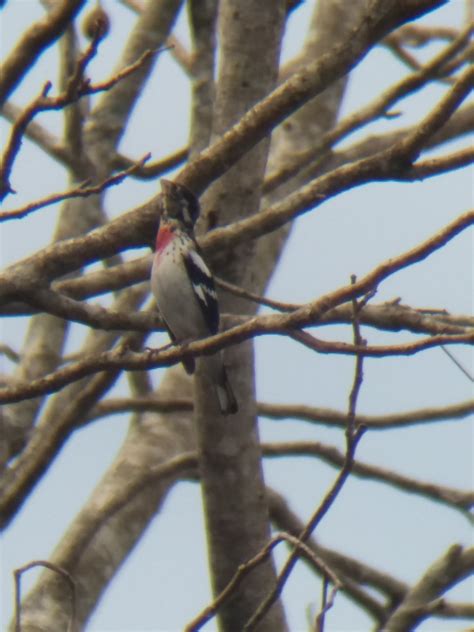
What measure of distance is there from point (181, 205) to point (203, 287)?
46cm

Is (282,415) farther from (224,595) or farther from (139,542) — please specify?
(224,595)

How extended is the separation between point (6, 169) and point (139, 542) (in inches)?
148

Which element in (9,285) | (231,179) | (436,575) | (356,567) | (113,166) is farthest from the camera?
(113,166)

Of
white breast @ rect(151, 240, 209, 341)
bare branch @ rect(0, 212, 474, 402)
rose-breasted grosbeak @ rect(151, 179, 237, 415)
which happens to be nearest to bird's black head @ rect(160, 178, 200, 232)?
rose-breasted grosbeak @ rect(151, 179, 237, 415)

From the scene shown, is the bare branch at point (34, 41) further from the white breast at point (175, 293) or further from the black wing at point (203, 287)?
the white breast at point (175, 293)

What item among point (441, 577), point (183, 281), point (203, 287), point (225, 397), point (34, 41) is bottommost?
point (441, 577)

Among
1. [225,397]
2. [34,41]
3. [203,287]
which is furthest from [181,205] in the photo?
[34,41]

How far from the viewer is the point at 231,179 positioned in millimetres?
6137

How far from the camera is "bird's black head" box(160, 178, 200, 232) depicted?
592cm

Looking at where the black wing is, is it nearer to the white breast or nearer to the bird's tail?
the white breast

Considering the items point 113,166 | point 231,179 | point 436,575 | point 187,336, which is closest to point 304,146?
point 113,166

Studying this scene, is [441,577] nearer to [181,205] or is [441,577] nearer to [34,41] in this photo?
[181,205]

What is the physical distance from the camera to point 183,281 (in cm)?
720

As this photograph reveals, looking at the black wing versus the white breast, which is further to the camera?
the white breast
